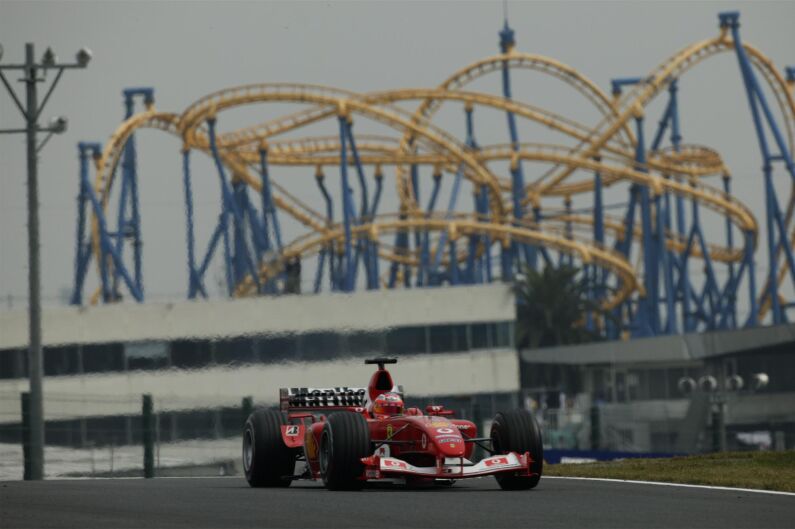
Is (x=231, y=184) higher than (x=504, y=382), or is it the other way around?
(x=231, y=184)

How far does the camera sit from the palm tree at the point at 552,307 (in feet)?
250

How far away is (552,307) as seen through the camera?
76.5 meters

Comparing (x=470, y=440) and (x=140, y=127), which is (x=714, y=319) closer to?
(x=140, y=127)

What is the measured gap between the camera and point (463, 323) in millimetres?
50844

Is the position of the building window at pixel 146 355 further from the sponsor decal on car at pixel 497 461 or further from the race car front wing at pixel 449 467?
the sponsor decal on car at pixel 497 461

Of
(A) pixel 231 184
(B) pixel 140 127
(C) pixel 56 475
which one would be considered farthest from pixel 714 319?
(C) pixel 56 475

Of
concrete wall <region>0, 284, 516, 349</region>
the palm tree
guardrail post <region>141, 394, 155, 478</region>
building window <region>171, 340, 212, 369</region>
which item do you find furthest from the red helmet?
the palm tree

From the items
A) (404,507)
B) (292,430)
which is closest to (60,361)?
(292,430)

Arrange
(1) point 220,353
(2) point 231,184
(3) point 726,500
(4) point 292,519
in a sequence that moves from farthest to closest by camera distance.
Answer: (2) point 231,184, (1) point 220,353, (3) point 726,500, (4) point 292,519

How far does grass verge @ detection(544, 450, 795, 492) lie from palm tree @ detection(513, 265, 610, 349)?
2214 inches

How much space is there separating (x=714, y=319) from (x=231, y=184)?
23.2 m

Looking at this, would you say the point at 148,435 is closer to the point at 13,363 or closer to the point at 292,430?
the point at 292,430

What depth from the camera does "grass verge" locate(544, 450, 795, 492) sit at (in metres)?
15.1

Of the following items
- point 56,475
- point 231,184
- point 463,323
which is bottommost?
point 56,475
